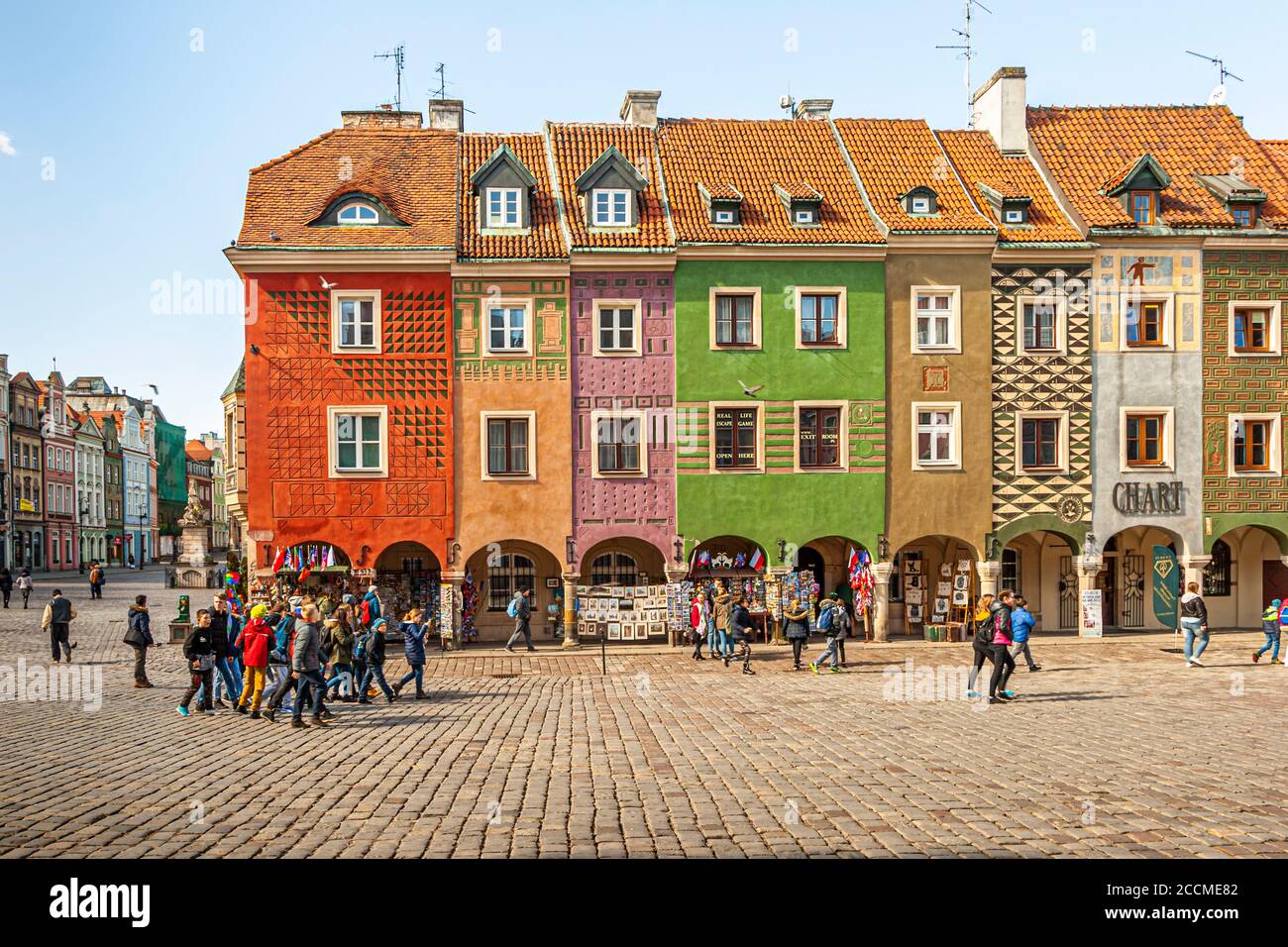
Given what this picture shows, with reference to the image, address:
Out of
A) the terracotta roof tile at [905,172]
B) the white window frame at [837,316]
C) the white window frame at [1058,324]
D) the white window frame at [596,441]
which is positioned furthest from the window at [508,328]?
the white window frame at [1058,324]

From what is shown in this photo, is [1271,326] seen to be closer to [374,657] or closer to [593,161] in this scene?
[593,161]

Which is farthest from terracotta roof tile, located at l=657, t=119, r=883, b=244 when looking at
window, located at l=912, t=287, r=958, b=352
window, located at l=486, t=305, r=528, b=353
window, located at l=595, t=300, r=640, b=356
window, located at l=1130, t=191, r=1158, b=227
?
window, located at l=1130, t=191, r=1158, b=227

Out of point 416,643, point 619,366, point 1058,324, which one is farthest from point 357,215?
point 1058,324

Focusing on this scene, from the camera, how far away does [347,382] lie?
3019 cm

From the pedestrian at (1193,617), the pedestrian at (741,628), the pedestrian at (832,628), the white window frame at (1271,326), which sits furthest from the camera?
the white window frame at (1271,326)

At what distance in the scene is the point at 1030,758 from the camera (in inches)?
503

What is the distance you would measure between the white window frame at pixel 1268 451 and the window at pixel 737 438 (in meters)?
13.6

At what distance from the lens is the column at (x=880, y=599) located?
31.0 metres

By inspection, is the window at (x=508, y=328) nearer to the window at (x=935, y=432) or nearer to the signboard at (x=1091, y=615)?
the window at (x=935, y=432)

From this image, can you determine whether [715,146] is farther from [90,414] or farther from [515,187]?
[90,414]

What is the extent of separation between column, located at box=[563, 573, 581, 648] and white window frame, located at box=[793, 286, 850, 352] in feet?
30.1

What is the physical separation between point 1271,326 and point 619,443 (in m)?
19.3
